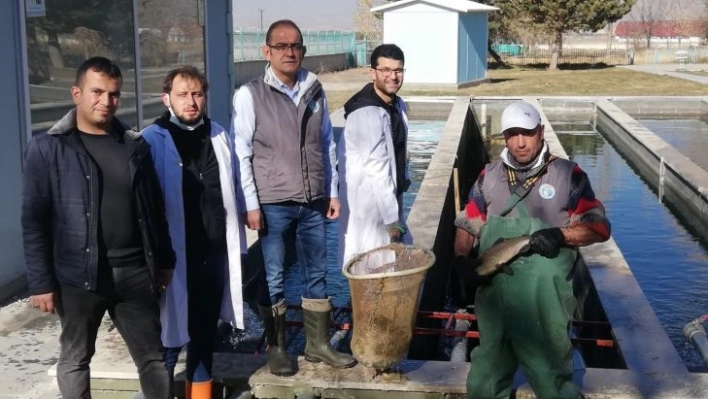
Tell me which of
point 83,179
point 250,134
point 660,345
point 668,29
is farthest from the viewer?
point 668,29

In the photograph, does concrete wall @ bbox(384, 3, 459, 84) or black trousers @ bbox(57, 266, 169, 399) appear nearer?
black trousers @ bbox(57, 266, 169, 399)

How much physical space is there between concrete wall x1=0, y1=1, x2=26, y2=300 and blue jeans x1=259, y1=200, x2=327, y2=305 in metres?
2.67

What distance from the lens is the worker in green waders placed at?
3.79m

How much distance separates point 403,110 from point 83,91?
2.04 meters

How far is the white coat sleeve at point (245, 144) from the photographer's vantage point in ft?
14.4

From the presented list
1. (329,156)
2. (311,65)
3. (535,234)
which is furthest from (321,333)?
(311,65)

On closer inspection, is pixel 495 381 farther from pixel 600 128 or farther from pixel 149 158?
pixel 600 128

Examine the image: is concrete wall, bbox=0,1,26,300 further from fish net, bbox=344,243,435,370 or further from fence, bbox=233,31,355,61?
fence, bbox=233,31,355,61

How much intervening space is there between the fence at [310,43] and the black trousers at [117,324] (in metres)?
25.2

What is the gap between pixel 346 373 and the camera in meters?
4.54

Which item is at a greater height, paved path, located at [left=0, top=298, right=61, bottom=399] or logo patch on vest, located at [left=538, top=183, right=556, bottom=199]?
logo patch on vest, located at [left=538, top=183, right=556, bottom=199]

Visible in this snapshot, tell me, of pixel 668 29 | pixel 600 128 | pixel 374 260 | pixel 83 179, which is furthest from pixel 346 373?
pixel 668 29

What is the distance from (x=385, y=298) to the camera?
13.6 feet

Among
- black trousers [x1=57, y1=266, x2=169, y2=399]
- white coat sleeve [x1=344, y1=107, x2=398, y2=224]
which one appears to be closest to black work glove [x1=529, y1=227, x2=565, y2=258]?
white coat sleeve [x1=344, y1=107, x2=398, y2=224]
